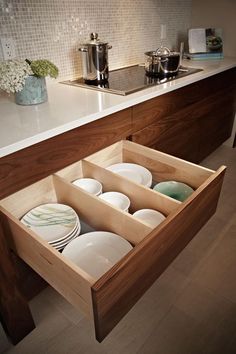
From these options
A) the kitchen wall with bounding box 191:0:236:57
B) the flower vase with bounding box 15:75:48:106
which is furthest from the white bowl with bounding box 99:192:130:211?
the kitchen wall with bounding box 191:0:236:57

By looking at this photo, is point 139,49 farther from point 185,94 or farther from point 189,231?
point 189,231

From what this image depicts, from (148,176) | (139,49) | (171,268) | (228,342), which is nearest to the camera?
(228,342)

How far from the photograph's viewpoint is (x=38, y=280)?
3.62ft

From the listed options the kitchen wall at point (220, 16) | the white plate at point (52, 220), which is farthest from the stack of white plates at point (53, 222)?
the kitchen wall at point (220, 16)

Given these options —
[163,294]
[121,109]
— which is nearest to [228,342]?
[163,294]

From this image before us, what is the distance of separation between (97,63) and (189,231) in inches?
39.6

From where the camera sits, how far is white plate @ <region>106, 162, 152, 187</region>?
1226 mm

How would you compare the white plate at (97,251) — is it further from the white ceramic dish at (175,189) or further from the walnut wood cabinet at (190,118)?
the walnut wood cabinet at (190,118)

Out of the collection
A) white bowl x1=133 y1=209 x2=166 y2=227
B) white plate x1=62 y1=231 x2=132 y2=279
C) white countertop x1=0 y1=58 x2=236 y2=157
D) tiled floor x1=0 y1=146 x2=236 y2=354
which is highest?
white countertop x1=0 y1=58 x2=236 y2=157

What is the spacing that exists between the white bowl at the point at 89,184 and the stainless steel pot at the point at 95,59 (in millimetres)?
611

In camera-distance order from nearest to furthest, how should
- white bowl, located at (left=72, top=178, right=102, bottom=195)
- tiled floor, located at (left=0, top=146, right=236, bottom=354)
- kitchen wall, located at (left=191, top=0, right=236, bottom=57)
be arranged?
tiled floor, located at (left=0, top=146, right=236, bottom=354) → white bowl, located at (left=72, top=178, right=102, bottom=195) → kitchen wall, located at (left=191, top=0, right=236, bottom=57)

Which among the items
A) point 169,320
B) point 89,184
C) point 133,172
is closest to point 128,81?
point 133,172

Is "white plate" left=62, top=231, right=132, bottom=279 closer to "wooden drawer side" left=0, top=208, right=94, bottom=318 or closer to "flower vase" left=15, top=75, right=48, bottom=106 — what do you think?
"wooden drawer side" left=0, top=208, right=94, bottom=318

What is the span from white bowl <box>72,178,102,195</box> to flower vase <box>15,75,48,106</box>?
1.25 ft
